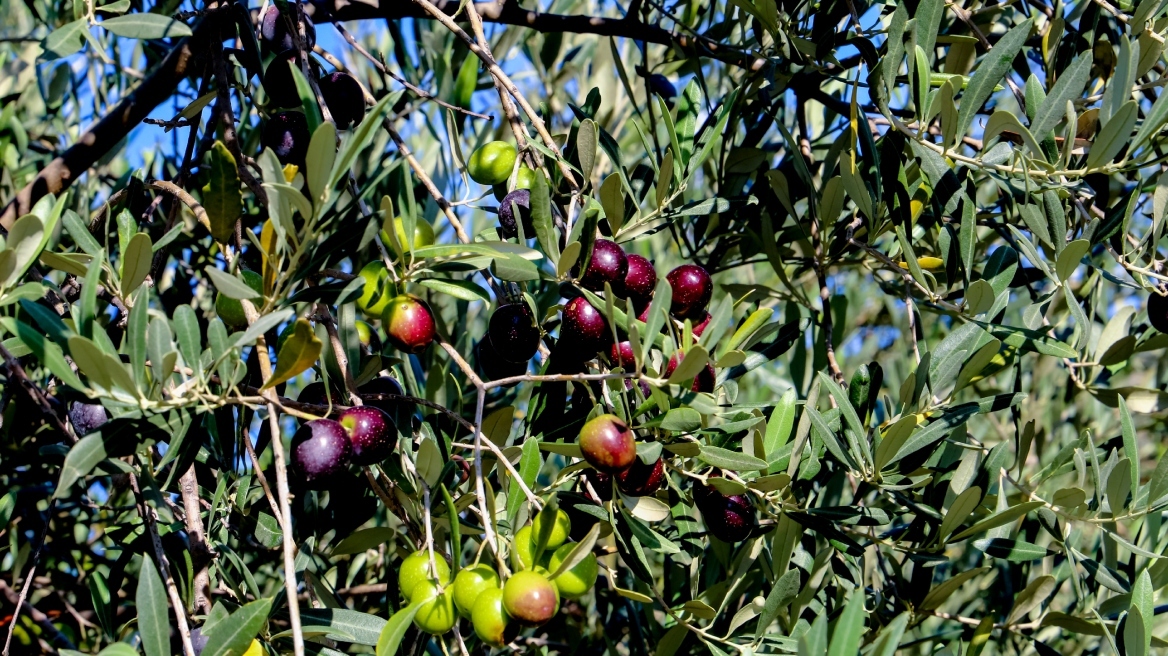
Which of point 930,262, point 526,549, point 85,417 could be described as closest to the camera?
point 526,549

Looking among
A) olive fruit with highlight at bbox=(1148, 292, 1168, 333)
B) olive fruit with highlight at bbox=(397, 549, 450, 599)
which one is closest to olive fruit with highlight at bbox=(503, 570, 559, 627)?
olive fruit with highlight at bbox=(397, 549, 450, 599)

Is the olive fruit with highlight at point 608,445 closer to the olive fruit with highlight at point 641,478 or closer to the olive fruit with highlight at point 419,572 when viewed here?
the olive fruit with highlight at point 641,478

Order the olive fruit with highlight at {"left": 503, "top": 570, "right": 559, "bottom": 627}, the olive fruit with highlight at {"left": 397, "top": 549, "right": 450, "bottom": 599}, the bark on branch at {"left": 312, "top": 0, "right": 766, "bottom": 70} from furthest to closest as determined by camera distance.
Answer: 1. the bark on branch at {"left": 312, "top": 0, "right": 766, "bottom": 70}
2. the olive fruit with highlight at {"left": 397, "top": 549, "right": 450, "bottom": 599}
3. the olive fruit with highlight at {"left": 503, "top": 570, "right": 559, "bottom": 627}

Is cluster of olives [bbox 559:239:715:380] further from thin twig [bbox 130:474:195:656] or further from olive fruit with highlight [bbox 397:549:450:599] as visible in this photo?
thin twig [bbox 130:474:195:656]

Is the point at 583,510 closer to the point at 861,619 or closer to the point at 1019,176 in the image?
the point at 861,619

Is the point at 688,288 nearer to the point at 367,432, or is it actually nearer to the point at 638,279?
the point at 638,279

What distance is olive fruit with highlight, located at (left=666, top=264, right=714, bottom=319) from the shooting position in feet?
4.18

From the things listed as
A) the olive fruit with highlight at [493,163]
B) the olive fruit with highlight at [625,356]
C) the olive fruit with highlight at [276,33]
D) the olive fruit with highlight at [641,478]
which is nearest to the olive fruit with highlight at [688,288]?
the olive fruit with highlight at [625,356]

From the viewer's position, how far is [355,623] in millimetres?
1149

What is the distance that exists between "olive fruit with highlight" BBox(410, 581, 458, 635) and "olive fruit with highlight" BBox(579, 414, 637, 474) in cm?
23

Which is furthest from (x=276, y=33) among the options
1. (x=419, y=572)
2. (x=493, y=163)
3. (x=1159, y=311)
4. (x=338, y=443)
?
(x=1159, y=311)

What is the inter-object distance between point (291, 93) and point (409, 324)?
51 cm

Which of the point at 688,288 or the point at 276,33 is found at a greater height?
the point at 276,33

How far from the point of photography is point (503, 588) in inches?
39.4
